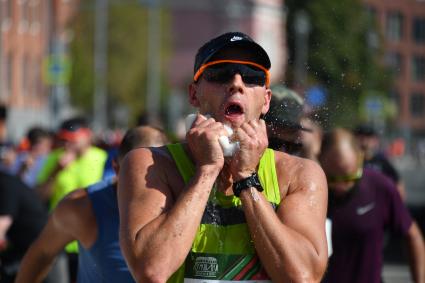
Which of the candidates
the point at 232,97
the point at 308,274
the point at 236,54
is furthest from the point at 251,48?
the point at 308,274

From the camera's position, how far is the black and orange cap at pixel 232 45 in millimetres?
3490

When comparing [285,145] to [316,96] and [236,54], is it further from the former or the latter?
[236,54]

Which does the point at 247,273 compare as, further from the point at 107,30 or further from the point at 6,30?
the point at 107,30

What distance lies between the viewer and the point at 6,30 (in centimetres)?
5322

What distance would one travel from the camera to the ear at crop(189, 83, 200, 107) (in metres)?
3.59

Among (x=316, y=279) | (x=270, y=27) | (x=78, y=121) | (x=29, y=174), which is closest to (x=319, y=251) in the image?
(x=316, y=279)

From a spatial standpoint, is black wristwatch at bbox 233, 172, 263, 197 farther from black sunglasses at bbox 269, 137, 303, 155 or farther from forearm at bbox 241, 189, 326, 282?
black sunglasses at bbox 269, 137, 303, 155

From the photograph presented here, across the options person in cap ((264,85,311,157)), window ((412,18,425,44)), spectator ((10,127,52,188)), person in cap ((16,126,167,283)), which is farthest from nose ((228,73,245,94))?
spectator ((10,127,52,188))

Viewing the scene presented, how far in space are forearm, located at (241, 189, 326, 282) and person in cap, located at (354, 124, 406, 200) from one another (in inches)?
249

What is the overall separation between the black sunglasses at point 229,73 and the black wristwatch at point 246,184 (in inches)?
12.3

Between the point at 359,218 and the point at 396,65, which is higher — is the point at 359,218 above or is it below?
below

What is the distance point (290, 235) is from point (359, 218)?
3483 mm

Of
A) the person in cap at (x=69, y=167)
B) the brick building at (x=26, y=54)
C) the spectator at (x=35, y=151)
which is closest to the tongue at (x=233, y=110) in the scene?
the person in cap at (x=69, y=167)

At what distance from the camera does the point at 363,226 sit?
22.0ft
